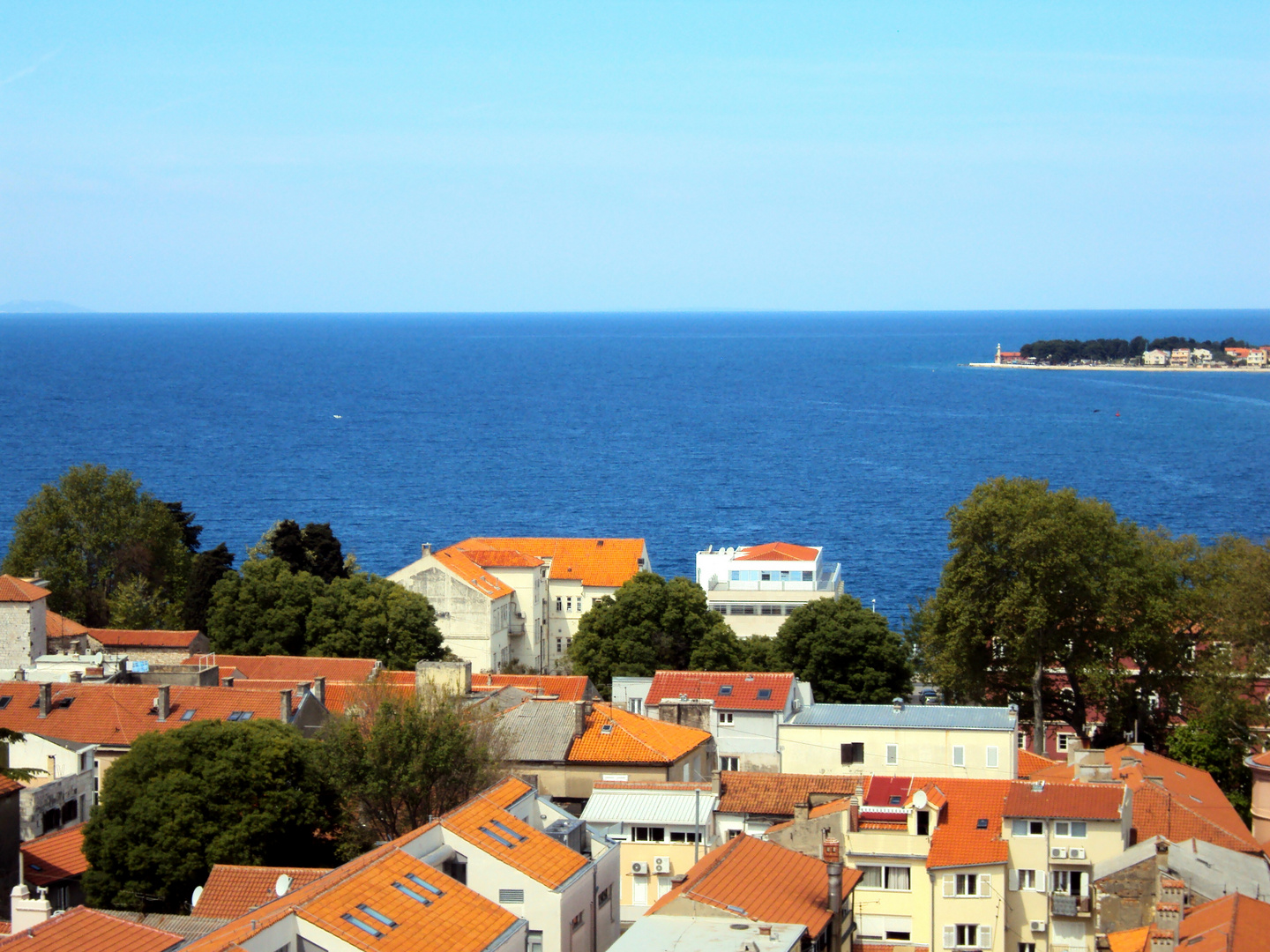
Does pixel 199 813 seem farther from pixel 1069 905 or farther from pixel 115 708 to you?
pixel 1069 905

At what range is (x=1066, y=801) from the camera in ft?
89.2

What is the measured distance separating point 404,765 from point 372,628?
23090 millimetres

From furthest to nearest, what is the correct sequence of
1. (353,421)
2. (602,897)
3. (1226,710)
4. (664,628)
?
(353,421) < (664,628) < (1226,710) < (602,897)

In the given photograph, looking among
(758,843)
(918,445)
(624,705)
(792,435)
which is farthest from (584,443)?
(758,843)

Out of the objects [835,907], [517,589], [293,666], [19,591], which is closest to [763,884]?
[835,907]

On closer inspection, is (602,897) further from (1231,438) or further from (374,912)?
(1231,438)

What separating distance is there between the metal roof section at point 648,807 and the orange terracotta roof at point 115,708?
450 inches

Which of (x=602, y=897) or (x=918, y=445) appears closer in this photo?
(x=602, y=897)

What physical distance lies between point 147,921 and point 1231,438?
14806 cm

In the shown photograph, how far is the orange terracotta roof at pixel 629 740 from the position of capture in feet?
109

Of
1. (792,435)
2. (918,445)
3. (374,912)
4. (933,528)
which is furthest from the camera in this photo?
(792,435)

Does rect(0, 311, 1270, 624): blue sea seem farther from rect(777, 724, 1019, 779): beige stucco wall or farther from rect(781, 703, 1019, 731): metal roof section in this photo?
rect(777, 724, 1019, 779): beige stucco wall

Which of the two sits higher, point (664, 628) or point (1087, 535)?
point (1087, 535)

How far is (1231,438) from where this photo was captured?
15238 cm
